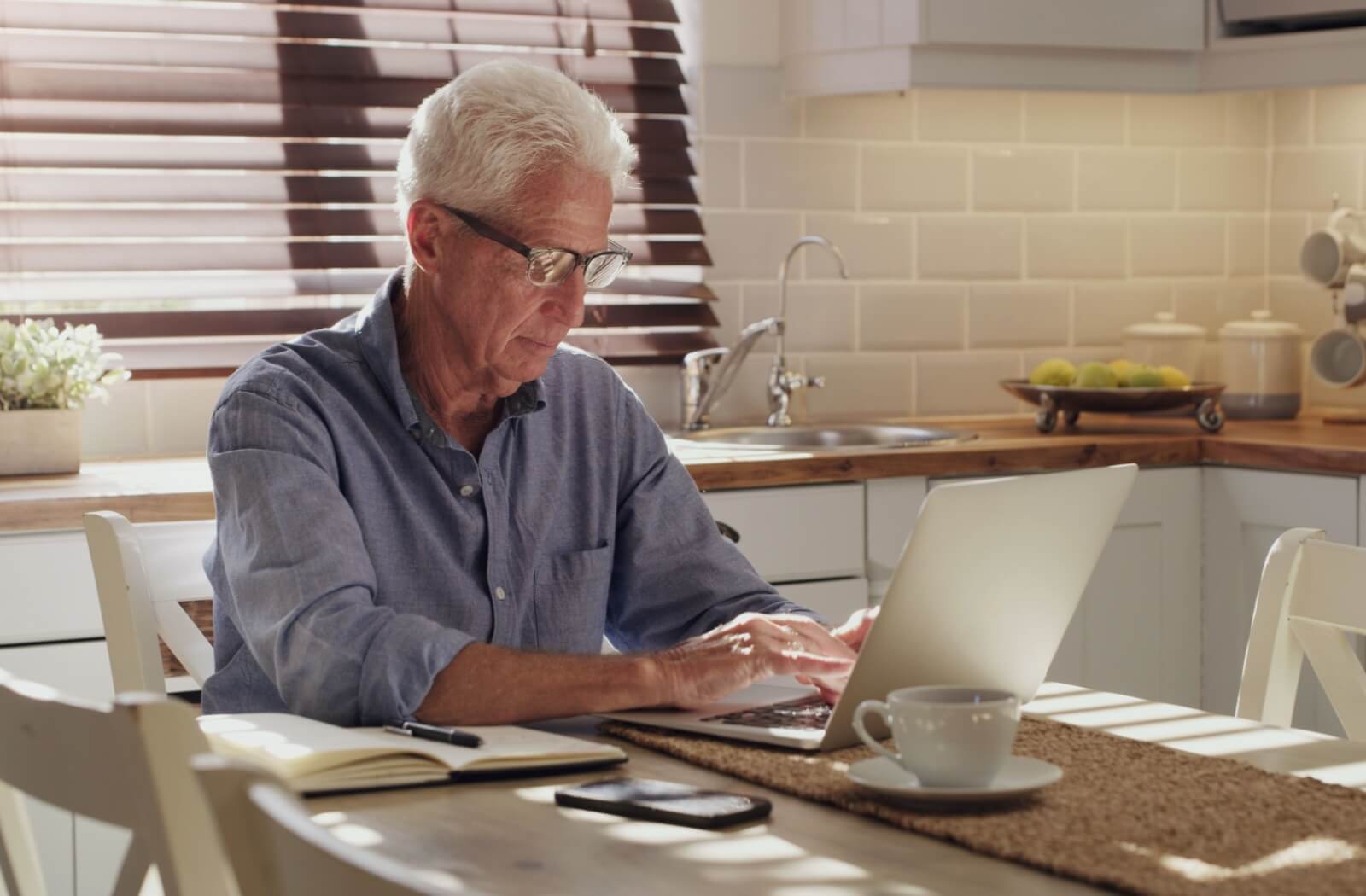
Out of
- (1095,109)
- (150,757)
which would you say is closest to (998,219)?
(1095,109)

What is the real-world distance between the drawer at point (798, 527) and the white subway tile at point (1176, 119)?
142 centimetres

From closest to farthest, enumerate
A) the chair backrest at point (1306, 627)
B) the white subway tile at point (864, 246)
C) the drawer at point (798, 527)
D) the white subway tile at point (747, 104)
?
the chair backrest at point (1306, 627)
the drawer at point (798, 527)
the white subway tile at point (747, 104)
the white subway tile at point (864, 246)

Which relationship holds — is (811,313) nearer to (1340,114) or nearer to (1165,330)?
(1165,330)

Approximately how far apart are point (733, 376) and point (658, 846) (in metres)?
2.29

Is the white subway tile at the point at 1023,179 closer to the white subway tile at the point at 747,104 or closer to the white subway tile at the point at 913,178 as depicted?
the white subway tile at the point at 913,178

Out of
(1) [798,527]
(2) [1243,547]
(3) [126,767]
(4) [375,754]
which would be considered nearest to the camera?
(3) [126,767]

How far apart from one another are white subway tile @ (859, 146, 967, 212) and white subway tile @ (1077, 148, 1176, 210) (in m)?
0.29

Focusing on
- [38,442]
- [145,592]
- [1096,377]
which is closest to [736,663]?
[145,592]

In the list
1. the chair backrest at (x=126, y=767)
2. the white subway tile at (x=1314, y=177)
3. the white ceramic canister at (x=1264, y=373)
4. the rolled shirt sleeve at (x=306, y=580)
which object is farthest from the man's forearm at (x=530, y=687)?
the white subway tile at (x=1314, y=177)

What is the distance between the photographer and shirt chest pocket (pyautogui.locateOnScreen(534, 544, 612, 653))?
6.19 feet

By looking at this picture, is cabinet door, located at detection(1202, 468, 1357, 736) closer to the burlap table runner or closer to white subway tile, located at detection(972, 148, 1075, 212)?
white subway tile, located at detection(972, 148, 1075, 212)

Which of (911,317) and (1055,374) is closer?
(1055,374)

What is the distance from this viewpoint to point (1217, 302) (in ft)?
13.1

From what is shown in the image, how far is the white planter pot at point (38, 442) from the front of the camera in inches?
105
